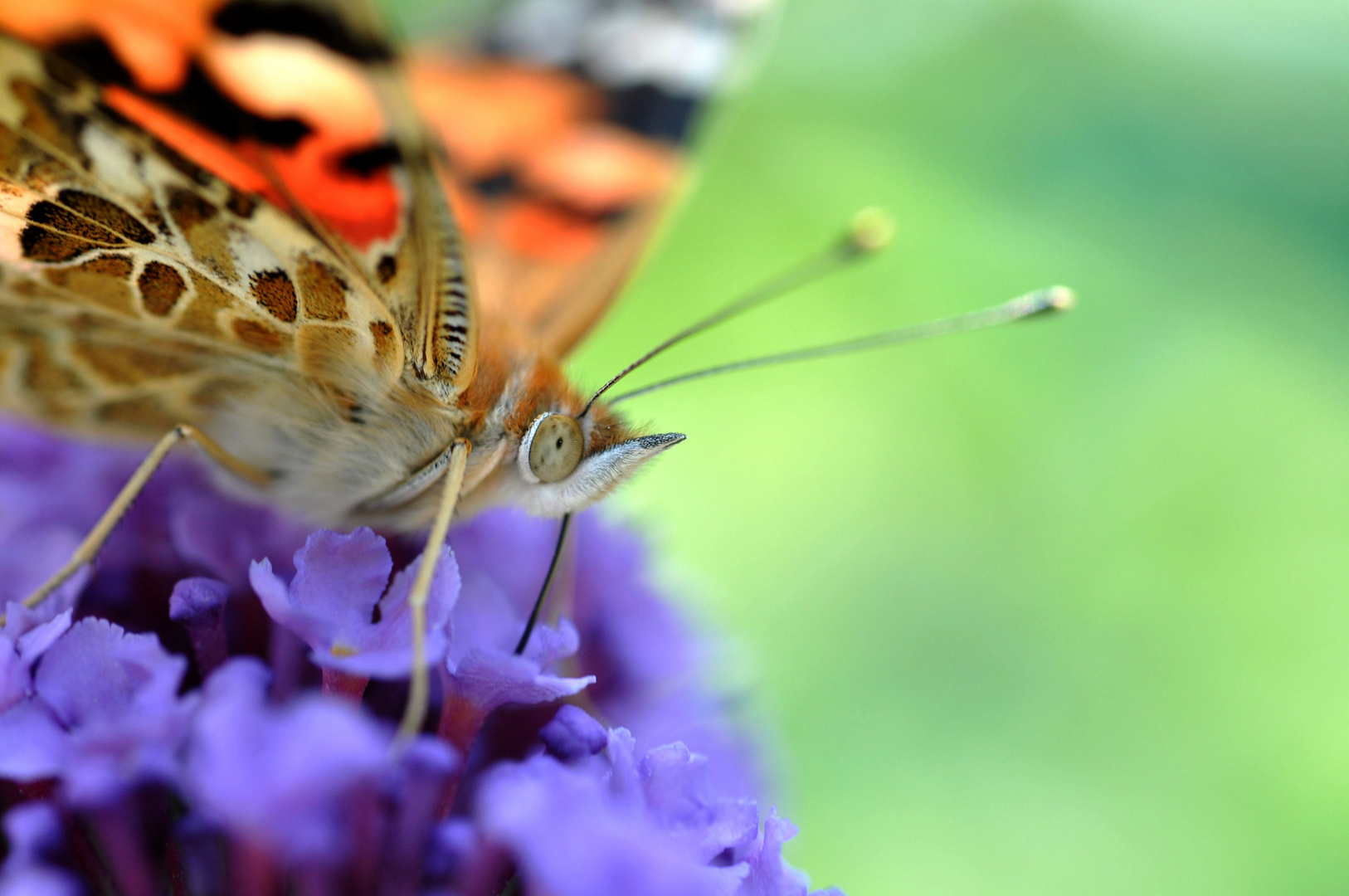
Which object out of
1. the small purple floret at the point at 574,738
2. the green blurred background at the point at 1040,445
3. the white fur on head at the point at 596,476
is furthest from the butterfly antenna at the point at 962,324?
the green blurred background at the point at 1040,445

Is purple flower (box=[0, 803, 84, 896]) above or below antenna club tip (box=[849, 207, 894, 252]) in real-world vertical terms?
below

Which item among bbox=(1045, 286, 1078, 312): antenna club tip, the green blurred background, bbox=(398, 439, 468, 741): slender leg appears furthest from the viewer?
the green blurred background

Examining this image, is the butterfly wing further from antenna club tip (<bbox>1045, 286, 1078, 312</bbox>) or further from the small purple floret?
the small purple floret

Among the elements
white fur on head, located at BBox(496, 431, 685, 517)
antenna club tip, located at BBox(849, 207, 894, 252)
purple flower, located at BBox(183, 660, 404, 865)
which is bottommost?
purple flower, located at BBox(183, 660, 404, 865)

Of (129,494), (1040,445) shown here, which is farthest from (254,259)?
(1040,445)

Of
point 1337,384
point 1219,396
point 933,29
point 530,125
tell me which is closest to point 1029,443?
point 1219,396

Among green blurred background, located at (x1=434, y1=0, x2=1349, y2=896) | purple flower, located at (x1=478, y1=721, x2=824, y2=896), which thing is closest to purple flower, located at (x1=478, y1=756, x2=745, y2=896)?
purple flower, located at (x1=478, y1=721, x2=824, y2=896)

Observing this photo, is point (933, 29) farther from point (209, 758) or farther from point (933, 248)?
point (209, 758)
